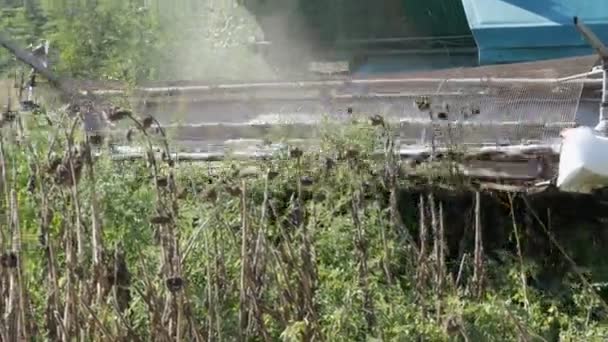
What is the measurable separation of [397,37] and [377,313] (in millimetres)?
3321

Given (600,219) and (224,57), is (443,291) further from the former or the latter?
(224,57)

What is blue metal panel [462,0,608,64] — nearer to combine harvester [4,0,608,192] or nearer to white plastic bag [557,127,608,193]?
combine harvester [4,0,608,192]

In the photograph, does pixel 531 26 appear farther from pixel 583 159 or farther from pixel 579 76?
pixel 583 159

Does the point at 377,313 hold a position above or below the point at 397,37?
below

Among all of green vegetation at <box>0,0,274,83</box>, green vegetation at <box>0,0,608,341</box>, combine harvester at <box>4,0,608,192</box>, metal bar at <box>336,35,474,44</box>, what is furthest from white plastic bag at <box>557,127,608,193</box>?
green vegetation at <box>0,0,274,83</box>

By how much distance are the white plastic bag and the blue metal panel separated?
5.58ft

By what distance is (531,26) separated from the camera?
21.7ft

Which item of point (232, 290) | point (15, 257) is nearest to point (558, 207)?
point (232, 290)

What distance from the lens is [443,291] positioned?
4.32 m

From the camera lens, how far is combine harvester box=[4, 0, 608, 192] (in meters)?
5.30

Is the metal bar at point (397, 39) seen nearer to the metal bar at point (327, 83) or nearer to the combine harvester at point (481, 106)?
the combine harvester at point (481, 106)

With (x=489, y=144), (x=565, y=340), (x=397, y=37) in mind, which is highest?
(x=397, y=37)

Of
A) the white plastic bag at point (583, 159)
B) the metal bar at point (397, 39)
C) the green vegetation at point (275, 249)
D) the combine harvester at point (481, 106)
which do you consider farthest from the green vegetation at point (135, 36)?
the white plastic bag at point (583, 159)

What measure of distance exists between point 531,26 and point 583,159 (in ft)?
6.21
